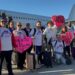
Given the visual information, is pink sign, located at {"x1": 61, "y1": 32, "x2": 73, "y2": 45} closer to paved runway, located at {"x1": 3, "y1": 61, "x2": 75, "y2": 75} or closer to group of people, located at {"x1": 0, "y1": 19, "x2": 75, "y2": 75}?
group of people, located at {"x1": 0, "y1": 19, "x2": 75, "y2": 75}

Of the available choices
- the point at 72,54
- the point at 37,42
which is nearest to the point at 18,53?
the point at 37,42

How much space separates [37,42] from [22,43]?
0.83 meters

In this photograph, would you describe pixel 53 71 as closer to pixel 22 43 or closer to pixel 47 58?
pixel 47 58

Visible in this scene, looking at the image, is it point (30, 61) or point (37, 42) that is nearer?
point (30, 61)

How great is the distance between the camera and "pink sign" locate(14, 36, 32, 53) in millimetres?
11086

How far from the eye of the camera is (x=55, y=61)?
12.6 m

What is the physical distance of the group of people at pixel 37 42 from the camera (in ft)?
32.1

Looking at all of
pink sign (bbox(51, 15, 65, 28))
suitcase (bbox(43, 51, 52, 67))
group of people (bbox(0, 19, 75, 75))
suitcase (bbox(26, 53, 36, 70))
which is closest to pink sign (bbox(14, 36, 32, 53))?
group of people (bbox(0, 19, 75, 75))

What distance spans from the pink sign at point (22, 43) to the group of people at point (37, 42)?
0.15m

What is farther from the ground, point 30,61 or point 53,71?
point 30,61

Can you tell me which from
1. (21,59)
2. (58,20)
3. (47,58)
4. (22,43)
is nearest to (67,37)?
(58,20)

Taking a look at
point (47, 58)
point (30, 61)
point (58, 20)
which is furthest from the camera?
point (58, 20)

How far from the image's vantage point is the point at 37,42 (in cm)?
1188

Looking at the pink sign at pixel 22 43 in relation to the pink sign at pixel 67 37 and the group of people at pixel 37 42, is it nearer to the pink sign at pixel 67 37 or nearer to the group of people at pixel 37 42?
the group of people at pixel 37 42
